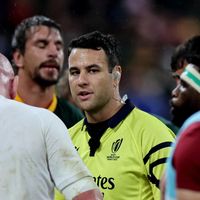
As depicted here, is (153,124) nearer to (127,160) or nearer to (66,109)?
(127,160)

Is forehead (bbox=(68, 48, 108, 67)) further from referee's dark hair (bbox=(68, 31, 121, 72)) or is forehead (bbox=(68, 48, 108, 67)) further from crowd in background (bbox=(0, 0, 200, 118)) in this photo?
crowd in background (bbox=(0, 0, 200, 118))

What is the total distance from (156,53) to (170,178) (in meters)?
6.48

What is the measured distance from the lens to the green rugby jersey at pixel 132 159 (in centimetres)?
373

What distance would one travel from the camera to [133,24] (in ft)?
29.2

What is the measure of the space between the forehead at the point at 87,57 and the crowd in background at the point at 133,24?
4.09m

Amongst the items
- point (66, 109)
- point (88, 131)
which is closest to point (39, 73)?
point (66, 109)

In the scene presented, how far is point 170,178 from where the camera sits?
2.22 metres

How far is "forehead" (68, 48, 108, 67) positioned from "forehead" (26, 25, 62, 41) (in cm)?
204

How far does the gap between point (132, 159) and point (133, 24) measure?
17.3 ft

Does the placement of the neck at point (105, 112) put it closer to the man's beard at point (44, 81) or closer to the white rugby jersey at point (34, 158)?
the white rugby jersey at point (34, 158)

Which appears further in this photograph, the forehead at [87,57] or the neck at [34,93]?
the neck at [34,93]

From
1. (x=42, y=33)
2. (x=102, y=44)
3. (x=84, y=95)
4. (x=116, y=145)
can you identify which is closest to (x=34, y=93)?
(x=42, y=33)

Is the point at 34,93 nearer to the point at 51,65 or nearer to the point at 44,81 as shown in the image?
the point at 44,81

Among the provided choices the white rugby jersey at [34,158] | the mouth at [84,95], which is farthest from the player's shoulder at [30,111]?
the mouth at [84,95]
